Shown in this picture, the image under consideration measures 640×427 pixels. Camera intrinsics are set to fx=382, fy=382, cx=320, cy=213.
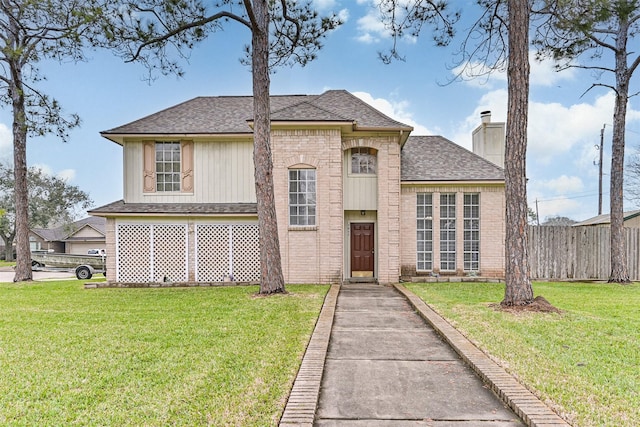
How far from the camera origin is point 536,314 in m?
7.28

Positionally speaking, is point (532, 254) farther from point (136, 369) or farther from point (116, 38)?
point (116, 38)

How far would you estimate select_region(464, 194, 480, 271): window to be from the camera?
1389cm

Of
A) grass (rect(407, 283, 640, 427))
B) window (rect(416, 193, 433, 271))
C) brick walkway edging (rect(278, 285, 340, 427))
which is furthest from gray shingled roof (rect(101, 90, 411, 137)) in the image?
brick walkway edging (rect(278, 285, 340, 427))

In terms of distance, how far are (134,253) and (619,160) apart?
17519mm

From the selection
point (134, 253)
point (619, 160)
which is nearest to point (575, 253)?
point (619, 160)

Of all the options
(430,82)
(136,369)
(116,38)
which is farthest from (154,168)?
(136,369)

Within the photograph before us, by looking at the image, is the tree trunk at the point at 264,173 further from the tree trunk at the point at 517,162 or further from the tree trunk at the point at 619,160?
the tree trunk at the point at 619,160

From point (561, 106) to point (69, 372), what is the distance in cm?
2103

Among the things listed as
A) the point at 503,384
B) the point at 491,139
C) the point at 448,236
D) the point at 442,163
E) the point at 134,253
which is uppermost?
the point at 491,139

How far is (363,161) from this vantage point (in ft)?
43.9

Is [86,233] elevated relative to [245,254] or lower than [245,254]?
lower

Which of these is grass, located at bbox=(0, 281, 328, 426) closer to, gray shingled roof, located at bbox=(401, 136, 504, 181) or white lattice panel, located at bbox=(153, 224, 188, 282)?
white lattice panel, located at bbox=(153, 224, 188, 282)

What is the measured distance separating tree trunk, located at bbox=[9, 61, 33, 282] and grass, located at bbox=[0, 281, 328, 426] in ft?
25.1

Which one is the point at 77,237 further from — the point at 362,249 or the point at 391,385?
the point at 391,385
